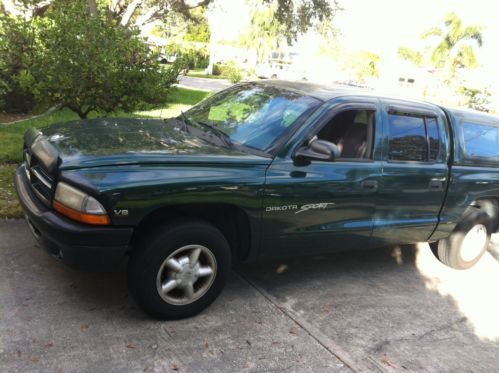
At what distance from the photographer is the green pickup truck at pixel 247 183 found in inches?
122

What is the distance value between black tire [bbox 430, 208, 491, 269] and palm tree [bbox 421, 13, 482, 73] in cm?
3659

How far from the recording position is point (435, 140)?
14.9 ft

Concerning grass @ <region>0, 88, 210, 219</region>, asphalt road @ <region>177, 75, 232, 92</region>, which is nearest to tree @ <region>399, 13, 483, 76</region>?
asphalt road @ <region>177, 75, 232, 92</region>

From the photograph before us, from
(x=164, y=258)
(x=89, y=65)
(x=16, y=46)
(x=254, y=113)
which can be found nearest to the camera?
(x=164, y=258)

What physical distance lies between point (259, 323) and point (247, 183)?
1.07m

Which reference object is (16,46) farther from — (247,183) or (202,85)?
(202,85)

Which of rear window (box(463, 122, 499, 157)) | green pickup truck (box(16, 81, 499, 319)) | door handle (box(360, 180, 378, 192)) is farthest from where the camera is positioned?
rear window (box(463, 122, 499, 157))

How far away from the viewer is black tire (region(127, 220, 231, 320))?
321 cm

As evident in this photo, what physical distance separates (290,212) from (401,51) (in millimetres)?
55681

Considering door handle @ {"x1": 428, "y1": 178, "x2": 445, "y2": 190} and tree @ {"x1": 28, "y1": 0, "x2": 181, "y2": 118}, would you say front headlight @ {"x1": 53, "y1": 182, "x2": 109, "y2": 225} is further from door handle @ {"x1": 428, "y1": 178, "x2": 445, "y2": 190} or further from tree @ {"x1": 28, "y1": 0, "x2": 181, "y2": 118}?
tree @ {"x1": 28, "y1": 0, "x2": 181, "y2": 118}

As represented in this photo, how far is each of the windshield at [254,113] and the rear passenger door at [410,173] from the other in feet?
2.73

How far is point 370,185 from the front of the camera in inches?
161

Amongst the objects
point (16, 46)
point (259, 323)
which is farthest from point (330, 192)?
point (16, 46)

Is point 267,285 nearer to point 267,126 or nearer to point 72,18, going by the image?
point 267,126
